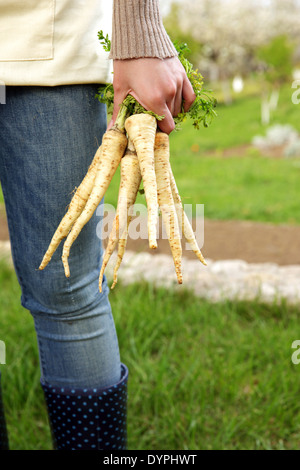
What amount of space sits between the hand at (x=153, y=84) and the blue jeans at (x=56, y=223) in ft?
0.48

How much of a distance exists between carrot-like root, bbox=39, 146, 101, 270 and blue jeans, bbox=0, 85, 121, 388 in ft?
0.18

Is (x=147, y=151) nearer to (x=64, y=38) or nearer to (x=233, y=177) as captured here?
(x=64, y=38)

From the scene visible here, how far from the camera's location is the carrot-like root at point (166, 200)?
124 centimetres

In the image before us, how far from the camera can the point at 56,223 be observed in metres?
1.28

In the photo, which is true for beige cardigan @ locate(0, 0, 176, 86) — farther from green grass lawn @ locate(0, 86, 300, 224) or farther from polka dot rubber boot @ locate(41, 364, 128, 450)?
green grass lawn @ locate(0, 86, 300, 224)

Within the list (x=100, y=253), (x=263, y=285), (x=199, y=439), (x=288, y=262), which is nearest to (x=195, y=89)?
(x=100, y=253)

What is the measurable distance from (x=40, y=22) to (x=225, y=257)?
303 centimetres

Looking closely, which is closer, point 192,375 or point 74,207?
point 74,207

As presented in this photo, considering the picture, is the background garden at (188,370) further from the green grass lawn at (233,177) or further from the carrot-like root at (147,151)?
the green grass lawn at (233,177)

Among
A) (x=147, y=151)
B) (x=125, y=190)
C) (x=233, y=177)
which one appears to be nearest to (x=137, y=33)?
(x=147, y=151)

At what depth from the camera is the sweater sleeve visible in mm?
1071

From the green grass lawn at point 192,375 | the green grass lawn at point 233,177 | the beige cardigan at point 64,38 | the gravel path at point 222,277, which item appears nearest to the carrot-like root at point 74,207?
the beige cardigan at point 64,38

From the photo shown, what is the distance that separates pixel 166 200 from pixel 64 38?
0.46 metres

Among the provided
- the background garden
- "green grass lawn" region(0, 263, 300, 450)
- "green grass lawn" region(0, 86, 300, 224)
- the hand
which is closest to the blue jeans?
the hand
